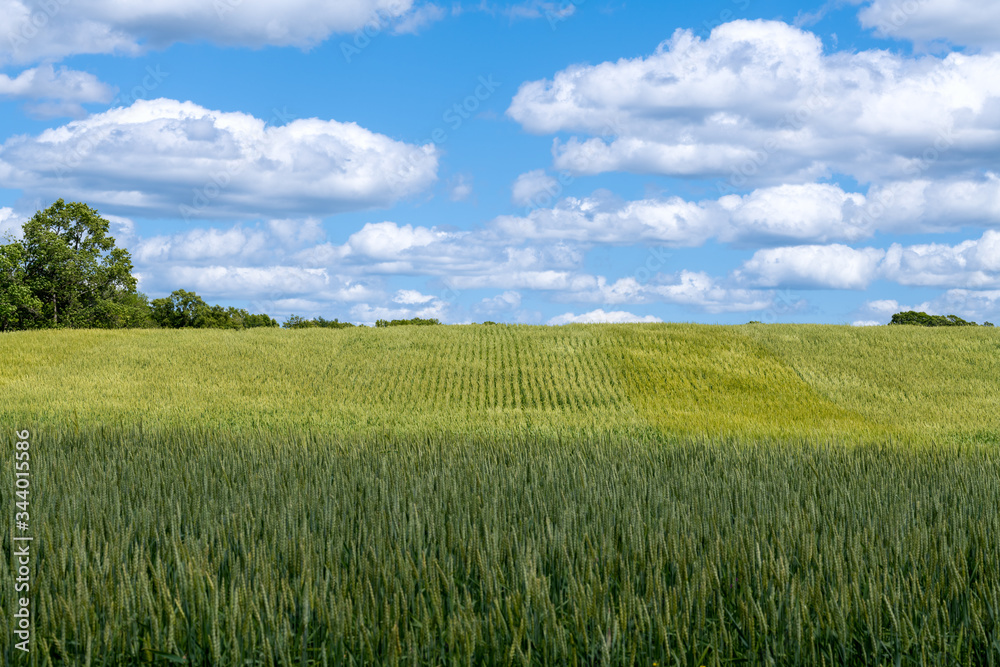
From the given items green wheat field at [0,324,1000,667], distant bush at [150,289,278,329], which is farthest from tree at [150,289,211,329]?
green wheat field at [0,324,1000,667]

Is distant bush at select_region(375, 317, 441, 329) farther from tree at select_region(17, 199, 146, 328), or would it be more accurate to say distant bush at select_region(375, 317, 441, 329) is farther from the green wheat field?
the green wheat field

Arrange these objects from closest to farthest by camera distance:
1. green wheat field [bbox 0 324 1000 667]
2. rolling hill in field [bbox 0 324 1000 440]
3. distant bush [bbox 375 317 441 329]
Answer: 1. green wheat field [bbox 0 324 1000 667]
2. rolling hill in field [bbox 0 324 1000 440]
3. distant bush [bbox 375 317 441 329]

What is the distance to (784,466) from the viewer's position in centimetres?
1117

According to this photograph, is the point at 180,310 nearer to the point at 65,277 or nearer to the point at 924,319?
the point at 65,277

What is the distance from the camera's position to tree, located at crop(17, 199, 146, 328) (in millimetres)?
52844

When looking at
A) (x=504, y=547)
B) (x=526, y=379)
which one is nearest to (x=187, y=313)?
(x=526, y=379)

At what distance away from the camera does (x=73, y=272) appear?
176 feet

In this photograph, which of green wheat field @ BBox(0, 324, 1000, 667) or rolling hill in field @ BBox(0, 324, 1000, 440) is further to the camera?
rolling hill in field @ BBox(0, 324, 1000, 440)

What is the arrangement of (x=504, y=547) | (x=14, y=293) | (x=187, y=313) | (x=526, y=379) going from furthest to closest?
(x=187, y=313)
(x=14, y=293)
(x=526, y=379)
(x=504, y=547)

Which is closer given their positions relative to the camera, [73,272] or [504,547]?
[504,547]

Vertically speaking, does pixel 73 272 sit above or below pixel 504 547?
above

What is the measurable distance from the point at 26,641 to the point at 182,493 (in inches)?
153

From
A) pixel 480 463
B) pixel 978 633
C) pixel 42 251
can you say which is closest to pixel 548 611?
pixel 978 633

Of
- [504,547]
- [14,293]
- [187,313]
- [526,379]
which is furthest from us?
[187,313]
